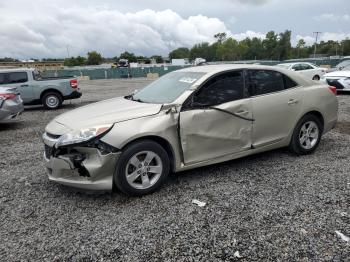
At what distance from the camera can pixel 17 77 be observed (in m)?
11.3

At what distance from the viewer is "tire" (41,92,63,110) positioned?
39.0 ft

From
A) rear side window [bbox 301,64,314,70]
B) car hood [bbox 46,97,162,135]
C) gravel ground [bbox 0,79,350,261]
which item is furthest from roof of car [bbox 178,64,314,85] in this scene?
rear side window [bbox 301,64,314,70]

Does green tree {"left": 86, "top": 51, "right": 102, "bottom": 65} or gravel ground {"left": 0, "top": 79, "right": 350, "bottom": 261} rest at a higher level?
green tree {"left": 86, "top": 51, "right": 102, "bottom": 65}

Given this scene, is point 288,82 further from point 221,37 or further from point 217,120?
point 221,37

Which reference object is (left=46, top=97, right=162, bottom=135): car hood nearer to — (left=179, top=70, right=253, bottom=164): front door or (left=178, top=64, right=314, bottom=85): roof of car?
(left=179, top=70, right=253, bottom=164): front door

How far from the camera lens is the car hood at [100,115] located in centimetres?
358

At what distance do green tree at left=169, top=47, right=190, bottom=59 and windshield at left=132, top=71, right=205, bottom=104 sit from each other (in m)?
133

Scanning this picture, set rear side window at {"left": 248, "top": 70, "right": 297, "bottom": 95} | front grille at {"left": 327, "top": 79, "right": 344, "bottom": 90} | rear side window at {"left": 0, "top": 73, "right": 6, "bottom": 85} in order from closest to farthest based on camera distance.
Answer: rear side window at {"left": 248, "top": 70, "right": 297, "bottom": 95} → rear side window at {"left": 0, "top": 73, "right": 6, "bottom": 85} → front grille at {"left": 327, "top": 79, "right": 344, "bottom": 90}

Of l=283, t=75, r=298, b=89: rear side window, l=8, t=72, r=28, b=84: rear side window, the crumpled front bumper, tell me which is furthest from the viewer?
l=8, t=72, r=28, b=84: rear side window

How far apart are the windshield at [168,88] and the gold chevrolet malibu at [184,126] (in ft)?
0.06

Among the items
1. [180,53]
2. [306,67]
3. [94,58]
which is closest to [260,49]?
[180,53]

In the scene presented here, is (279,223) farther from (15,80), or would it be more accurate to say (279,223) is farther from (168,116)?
(15,80)

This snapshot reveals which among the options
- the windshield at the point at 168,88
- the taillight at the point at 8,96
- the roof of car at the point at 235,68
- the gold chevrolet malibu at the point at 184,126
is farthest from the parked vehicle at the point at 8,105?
the roof of car at the point at 235,68

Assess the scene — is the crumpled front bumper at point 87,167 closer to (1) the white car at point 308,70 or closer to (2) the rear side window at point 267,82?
(2) the rear side window at point 267,82
